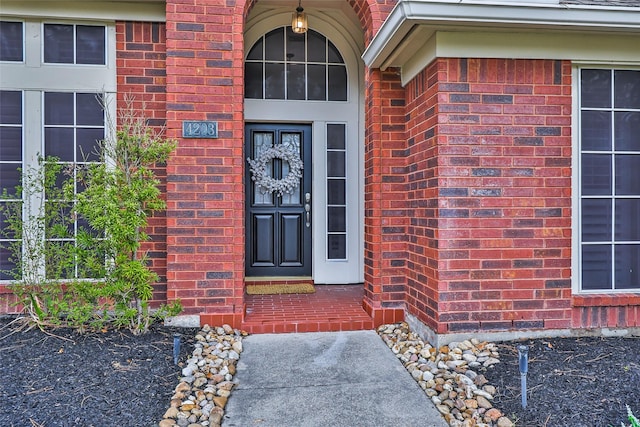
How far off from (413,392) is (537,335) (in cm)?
126

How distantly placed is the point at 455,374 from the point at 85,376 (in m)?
2.37

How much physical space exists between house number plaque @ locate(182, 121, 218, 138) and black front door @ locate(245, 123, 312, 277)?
155 centimetres

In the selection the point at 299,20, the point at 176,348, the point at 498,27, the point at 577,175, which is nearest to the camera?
the point at 176,348

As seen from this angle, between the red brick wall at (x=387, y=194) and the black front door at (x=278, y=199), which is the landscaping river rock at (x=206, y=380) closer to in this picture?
the red brick wall at (x=387, y=194)

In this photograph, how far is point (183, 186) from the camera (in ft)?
12.0

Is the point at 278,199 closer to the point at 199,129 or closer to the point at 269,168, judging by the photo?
the point at 269,168

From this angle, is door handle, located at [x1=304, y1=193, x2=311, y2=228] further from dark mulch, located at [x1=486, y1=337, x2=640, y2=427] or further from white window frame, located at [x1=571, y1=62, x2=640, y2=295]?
white window frame, located at [x1=571, y1=62, x2=640, y2=295]

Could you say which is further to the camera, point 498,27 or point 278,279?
point 278,279

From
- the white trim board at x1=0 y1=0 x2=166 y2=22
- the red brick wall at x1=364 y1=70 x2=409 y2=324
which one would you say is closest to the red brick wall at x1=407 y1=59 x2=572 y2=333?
the red brick wall at x1=364 y1=70 x2=409 y2=324

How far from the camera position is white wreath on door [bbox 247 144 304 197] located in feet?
17.2

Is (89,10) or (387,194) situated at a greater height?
(89,10)

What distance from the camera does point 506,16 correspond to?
3002 mm

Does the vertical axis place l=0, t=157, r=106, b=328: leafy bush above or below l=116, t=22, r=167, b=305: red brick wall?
below

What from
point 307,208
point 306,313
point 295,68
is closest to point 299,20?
point 295,68
